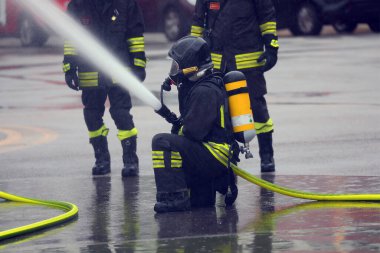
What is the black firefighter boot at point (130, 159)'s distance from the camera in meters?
10.6

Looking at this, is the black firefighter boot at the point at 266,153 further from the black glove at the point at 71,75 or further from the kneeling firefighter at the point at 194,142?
the kneeling firefighter at the point at 194,142

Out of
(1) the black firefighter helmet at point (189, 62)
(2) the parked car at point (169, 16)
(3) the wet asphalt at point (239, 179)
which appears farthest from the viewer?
(2) the parked car at point (169, 16)

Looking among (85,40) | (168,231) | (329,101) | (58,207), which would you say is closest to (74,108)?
(329,101)

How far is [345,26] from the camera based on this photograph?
27672 millimetres

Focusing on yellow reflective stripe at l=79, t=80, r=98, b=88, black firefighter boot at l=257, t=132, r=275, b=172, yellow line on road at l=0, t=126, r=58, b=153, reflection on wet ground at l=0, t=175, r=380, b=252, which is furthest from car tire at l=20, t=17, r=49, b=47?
reflection on wet ground at l=0, t=175, r=380, b=252

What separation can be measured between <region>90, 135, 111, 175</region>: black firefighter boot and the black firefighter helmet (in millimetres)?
2339

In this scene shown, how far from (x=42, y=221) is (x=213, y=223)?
1133 mm

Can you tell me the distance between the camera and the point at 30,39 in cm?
2902

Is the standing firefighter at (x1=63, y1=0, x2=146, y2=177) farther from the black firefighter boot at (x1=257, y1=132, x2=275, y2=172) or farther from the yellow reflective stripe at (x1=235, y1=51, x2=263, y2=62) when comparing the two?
the black firefighter boot at (x1=257, y1=132, x2=275, y2=172)

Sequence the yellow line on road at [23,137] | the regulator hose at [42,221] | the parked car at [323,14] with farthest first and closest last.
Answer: the parked car at [323,14]
the yellow line on road at [23,137]
the regulator hose at [42,221]

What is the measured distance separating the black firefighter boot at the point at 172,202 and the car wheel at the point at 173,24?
1870 centimetres

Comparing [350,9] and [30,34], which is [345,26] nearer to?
[350,9]

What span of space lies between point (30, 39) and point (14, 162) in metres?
17.5

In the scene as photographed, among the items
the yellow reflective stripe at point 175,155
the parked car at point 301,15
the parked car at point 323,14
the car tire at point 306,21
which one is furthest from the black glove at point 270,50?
the car tire at point 306,21
